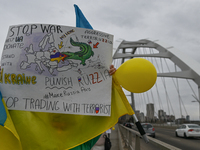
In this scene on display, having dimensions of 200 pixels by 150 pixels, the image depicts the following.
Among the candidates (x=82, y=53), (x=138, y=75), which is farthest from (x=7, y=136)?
(x=138, y=75)

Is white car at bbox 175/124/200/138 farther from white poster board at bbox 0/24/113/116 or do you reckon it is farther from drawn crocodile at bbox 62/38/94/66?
drawn crocodile at bbox 62/38/94/66

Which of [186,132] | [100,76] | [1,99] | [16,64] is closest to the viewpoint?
[1,99]

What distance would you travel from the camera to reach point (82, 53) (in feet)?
7.79

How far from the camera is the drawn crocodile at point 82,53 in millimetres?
2347

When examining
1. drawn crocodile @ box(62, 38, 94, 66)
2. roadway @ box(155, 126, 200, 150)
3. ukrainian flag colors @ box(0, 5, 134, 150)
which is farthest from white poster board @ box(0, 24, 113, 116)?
roadway @ box(155, 126, 200, 150)

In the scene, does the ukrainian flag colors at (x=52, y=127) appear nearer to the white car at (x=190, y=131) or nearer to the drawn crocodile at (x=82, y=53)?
the drawn crocodile at (x=82, y=53)

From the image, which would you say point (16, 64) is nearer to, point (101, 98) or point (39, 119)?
point (39, 119)

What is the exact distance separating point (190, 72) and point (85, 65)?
52.9 ft

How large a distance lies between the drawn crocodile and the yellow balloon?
18.9 inches

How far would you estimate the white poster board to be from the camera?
221 cm

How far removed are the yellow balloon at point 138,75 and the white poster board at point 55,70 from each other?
0.27m

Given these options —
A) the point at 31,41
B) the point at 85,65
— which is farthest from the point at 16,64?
the point at 85,65

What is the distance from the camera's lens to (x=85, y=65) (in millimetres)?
2379

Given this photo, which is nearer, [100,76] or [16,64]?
[16,64]
